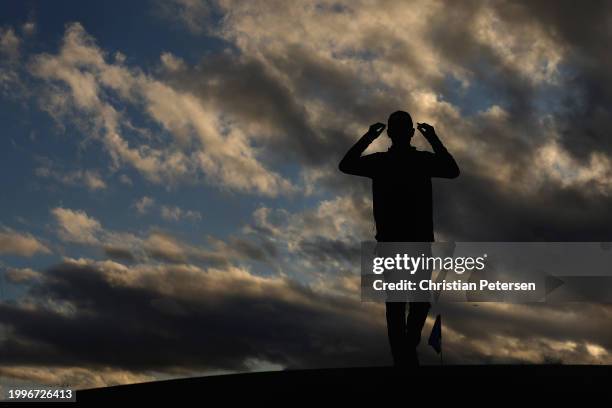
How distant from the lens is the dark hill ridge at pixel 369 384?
934cm

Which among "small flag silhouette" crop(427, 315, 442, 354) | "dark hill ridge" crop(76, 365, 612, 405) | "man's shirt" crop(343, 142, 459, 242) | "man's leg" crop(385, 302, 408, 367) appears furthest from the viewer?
"small flag silhouette" crop(427, 315, 442, 354)

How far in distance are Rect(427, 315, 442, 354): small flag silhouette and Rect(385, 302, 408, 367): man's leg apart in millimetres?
8020

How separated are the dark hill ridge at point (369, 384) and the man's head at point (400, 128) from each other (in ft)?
9.96

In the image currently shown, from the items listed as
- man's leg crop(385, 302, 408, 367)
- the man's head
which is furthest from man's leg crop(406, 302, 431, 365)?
the man's head

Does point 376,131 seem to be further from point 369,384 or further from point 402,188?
point 369,384

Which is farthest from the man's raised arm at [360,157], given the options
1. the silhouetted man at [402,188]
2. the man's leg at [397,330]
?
the man's leg at [397,330]

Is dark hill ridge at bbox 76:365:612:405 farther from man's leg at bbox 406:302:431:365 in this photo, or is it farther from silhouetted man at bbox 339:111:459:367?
silhouetted man at bbox 339:111:459:367

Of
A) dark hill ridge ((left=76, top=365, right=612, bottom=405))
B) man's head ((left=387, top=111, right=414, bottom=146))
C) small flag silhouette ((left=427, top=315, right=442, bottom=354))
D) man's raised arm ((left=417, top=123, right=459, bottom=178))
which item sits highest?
man's head ((left=387, top=111, right=414, bottom=146))

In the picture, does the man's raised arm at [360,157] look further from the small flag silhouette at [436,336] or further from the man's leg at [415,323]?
the small flag silhouette at [436,336]

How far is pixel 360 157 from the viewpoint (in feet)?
32.7

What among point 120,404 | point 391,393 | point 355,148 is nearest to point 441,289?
point 391,393

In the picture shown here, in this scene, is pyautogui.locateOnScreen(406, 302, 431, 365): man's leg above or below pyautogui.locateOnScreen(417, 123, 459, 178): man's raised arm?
below

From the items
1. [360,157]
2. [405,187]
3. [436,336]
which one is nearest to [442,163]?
[405,187]

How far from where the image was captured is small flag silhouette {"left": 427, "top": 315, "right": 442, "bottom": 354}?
17797 mm
